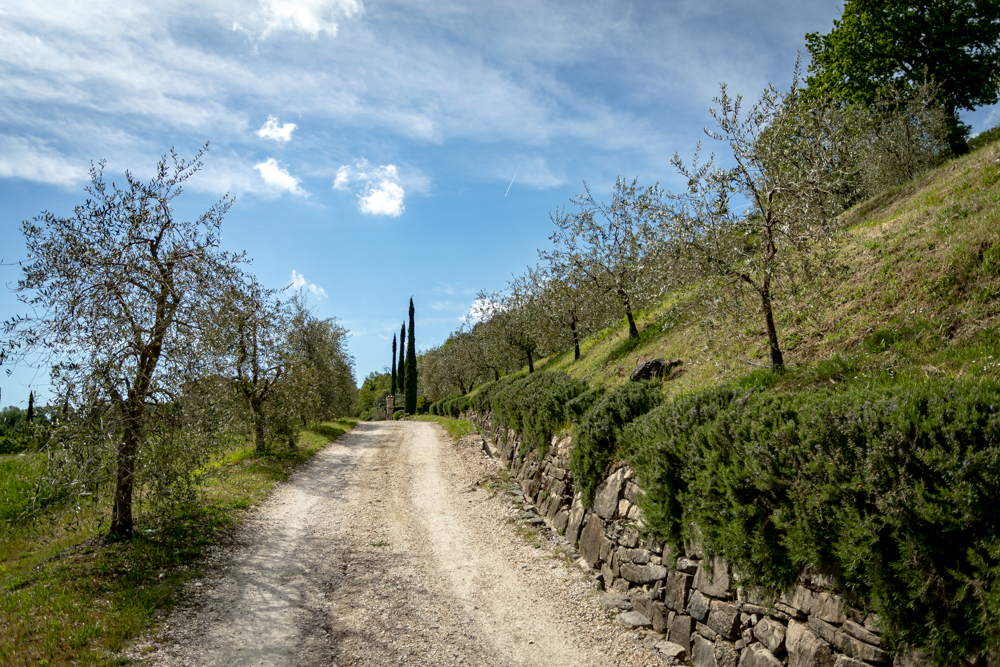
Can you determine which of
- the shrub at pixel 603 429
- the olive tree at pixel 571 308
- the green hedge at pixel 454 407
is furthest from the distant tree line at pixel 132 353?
the green hedge at pixel 454 407

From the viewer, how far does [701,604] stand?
6883 mm

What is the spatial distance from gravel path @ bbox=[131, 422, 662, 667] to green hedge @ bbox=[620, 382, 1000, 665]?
2.63m

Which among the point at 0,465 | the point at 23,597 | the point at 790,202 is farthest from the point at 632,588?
the point at 0,465

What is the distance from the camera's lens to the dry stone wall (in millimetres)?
5139

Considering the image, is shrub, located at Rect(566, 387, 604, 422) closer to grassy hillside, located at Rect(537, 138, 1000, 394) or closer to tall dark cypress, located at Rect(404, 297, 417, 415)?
grassy hillside, located at Rect(537, 138, 1000, 394)

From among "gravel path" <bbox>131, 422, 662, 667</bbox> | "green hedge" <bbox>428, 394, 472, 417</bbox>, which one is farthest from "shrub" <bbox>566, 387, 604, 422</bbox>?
"green hedge" <bbox>428, 394, 472, 417</bbox>

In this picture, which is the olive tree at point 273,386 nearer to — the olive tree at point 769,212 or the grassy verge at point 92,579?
the grassy verge at point 92,579

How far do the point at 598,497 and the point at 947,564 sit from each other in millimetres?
6199

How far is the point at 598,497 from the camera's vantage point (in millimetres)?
10250

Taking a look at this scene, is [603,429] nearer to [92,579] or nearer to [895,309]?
[895,309]

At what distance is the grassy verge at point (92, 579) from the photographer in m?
6.95

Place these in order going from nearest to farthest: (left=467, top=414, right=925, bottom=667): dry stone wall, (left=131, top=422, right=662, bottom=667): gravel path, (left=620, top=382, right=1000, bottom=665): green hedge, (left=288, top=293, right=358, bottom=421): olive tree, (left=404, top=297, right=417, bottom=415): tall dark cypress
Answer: (left=620, top=382, right=1000, bottom=665): green hedge < (left=467, top=414, right=925, bottom=667): dry stone wall < (left=131, top=422, right=662, bottom=667): gravel path < (left=288, top=293, right=358, bottom=421): olive tree < (left=404, top=297, right=417, bottom=415): tall dark cypress

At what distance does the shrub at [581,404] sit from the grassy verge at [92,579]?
813cm

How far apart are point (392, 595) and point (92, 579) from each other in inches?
190
